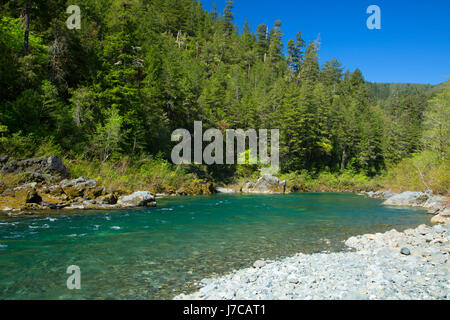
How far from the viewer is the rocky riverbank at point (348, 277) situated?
4.77 meters

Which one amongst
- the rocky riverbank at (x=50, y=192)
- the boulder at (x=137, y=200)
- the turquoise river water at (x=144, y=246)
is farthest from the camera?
the boulder at (x=137, y=200)

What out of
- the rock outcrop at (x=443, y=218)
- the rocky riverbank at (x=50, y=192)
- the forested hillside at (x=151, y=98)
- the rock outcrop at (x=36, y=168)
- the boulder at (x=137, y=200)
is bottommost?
the rock outcrop at (x=443, y=218)

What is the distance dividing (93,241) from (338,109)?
53195mm

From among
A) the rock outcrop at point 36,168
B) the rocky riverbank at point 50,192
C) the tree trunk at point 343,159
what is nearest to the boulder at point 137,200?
the rocky riverbank at point 50,192

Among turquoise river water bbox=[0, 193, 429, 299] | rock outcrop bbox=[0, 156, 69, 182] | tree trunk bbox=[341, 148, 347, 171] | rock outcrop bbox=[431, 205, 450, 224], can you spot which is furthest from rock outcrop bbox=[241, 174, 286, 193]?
rock outcrop bbox=[0, 156, 69, 182]

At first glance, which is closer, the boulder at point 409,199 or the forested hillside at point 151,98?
the forested hillside at point 151,98

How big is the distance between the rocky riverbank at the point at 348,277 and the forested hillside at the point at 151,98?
A: 56.4 feet

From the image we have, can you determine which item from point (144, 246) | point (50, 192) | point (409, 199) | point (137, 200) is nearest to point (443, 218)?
point (409, 199)

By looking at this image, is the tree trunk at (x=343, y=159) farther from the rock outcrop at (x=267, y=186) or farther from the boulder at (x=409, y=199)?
the boulder at (x=409, y=199)

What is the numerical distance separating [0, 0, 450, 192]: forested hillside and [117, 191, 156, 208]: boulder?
6.56 metres

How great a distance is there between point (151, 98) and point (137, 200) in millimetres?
18148

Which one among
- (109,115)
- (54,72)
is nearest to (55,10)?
(54,72)

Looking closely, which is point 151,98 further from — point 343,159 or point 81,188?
point 343,159

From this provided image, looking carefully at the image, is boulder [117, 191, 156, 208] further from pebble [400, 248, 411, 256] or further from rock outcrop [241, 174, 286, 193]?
rock outcrop [241, 174, 286, 193]
